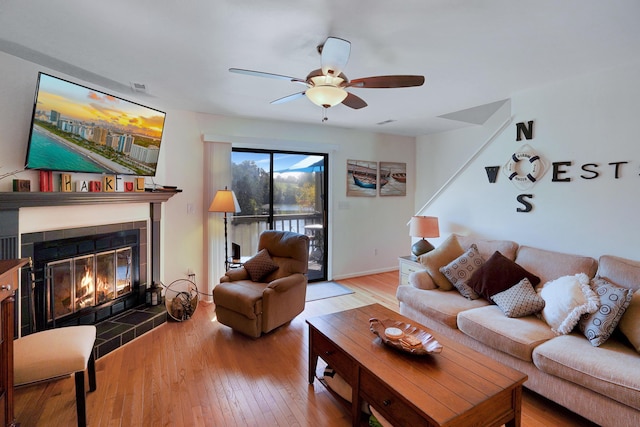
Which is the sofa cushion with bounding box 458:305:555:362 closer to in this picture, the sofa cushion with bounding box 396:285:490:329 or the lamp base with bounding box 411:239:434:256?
the sofa cushion with bounding box 396:285:490:329

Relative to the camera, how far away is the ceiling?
1717 millimetres

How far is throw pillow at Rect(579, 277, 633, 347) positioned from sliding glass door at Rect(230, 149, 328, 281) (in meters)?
3.43

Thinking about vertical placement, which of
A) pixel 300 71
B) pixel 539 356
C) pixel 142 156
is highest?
pixel 300 71

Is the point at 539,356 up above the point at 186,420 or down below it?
above

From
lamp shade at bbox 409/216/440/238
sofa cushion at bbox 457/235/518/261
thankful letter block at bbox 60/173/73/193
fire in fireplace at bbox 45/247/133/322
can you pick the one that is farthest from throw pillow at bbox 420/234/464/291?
thankful letter block at bbox 60/173/73/193

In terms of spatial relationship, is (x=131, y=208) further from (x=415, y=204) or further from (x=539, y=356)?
(x=415, y=204)

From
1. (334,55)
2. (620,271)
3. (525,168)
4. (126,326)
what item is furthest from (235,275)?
(620,271)

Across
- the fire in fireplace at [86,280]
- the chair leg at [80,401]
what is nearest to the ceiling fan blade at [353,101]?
the chair leg at [80,401]

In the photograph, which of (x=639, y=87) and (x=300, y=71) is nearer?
(x=639, y=87)

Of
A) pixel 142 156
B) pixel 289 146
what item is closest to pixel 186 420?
pixel 142 156

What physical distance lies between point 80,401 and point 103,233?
65.4 inches

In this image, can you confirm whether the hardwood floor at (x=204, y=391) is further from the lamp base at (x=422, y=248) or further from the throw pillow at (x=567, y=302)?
the lamp base at (x=422, y=248)

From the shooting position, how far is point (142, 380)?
232 centimetres

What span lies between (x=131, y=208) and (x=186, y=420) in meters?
2.23
